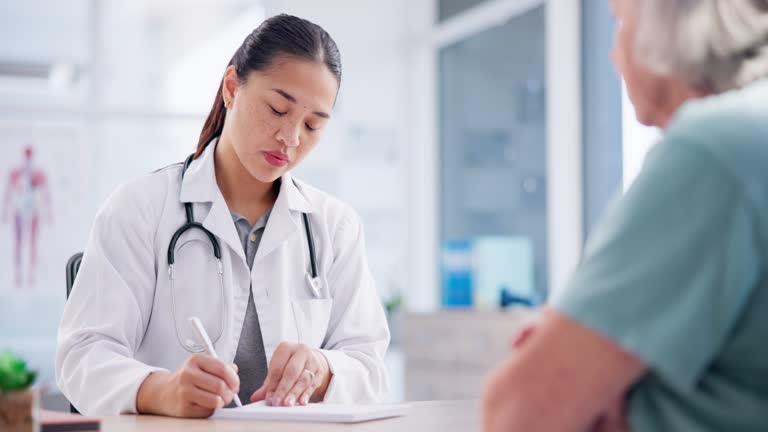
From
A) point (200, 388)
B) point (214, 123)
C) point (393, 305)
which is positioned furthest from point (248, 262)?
point (393, 305)

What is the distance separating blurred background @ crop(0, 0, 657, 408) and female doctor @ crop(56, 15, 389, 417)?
225cm

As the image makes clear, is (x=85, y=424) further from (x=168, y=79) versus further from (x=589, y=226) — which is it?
(x=168, y=79)

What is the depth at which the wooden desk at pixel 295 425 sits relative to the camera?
129 cm

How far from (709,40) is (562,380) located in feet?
1.07

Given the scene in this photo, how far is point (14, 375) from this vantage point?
3.33ft

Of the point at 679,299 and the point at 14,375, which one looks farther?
the point at 14,375

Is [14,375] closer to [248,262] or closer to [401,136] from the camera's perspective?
[248,262]

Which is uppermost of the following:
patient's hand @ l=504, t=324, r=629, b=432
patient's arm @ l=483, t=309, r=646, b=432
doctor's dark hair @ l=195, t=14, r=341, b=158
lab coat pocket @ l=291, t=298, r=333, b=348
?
doctor's dark hair @ l=195, t=14, r=341, b=158

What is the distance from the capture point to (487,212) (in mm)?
5180

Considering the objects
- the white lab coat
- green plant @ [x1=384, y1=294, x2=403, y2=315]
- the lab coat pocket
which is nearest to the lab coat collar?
the white lab coat

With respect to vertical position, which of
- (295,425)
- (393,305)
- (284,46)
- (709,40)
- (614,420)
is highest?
(284,46)

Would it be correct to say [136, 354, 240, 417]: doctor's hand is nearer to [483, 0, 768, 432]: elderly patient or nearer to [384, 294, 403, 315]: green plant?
[483, 0, 768, 432]: elderly patient

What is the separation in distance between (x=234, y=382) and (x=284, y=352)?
20cm

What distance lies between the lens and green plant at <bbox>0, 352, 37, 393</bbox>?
1014 mm
